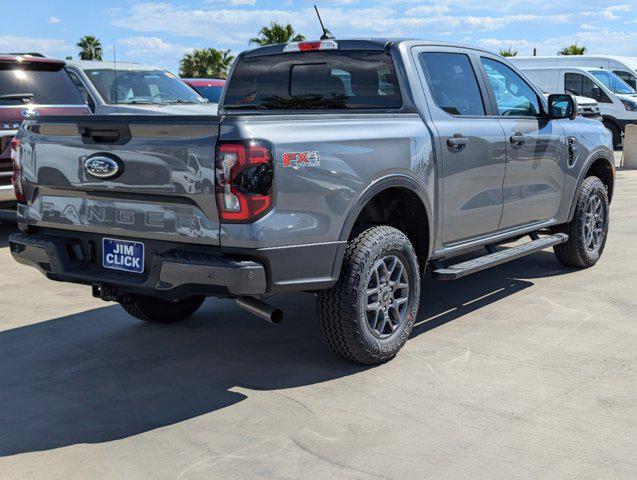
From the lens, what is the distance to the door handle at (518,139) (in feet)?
19.6

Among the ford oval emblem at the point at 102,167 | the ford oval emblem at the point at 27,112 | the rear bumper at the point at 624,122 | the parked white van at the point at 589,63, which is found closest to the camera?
the ford oval emblem at the point at 102,167

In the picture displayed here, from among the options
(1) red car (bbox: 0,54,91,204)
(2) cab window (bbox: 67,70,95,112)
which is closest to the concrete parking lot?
(1) red car (bbox: 0,54,91,204)

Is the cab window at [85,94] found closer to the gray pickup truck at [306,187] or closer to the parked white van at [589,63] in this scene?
the gray pickup truck at [306,187]

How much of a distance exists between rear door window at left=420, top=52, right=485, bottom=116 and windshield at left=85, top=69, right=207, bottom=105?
652cm

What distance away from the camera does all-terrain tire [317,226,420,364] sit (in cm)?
451

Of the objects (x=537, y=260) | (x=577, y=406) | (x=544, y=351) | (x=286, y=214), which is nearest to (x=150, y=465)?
(x=286, y=214)

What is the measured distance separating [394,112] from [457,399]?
185 centimetres

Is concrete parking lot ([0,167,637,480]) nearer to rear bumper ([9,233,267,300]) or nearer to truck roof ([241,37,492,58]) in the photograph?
rear bumper ([9,233,267,300])

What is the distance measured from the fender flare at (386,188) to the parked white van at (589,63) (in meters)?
19.0

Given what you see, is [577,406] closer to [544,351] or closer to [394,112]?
[544,351]

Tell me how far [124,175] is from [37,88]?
553 cm

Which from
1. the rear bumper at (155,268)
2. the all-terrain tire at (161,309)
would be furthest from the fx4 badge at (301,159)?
the all-terrain tire at (161,309)

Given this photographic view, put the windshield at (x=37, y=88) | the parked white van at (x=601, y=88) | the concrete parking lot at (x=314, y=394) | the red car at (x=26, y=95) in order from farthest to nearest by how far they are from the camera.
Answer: the parked white van at (x=601, y=88), the windshield at (x=37, y=88), the red car at (x=26, y=95), the concrete parking lot at (x=314, y=394)

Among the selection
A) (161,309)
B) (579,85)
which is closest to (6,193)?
(161,309)
